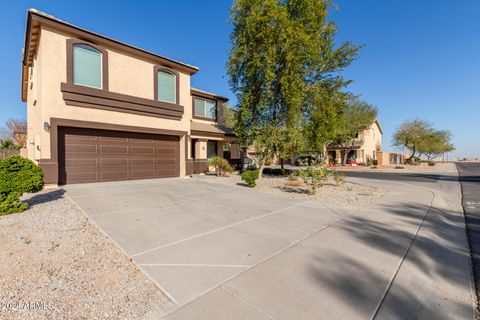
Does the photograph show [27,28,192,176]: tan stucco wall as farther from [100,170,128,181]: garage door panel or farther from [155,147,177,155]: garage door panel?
[100,170,128,181]: garage door panel

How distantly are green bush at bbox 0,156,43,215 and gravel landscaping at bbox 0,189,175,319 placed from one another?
1027 mm

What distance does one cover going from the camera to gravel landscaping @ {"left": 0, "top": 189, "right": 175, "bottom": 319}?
2.35 meters

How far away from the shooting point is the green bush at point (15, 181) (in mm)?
5320

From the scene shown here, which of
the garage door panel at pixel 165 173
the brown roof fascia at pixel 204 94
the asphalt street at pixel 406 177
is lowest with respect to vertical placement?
the asphalt street at pixel 406 177

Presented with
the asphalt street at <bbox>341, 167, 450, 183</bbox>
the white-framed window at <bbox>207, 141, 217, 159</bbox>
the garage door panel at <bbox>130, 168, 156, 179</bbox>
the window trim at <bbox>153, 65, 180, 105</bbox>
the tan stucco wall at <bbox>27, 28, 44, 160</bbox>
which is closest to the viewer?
the tan stucco wall at <bbox>27, 28, 44, 160</bbox>

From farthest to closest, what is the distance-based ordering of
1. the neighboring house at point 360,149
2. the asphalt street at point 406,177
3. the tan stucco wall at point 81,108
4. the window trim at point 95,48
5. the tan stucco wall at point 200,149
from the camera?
the neighboring house at point 360,149, the asphalt street at point 406,177, the tan stucco wall at point 200,149, the window trim at point 95,48, the tan stucco wall at point 81,108

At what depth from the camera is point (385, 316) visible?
2383 millimetres

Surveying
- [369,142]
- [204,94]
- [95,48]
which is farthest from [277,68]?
[369,142]

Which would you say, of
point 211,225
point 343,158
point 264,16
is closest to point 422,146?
point 343,158

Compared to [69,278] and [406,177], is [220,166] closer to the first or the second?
[69,278]

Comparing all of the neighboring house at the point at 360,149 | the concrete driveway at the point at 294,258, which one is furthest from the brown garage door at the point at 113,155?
the neighboring house at the point at 360,149

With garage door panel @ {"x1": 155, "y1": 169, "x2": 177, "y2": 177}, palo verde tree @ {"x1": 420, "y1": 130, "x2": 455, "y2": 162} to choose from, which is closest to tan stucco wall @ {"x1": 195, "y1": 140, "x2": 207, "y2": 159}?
garage door panel @ {"x1": 155, "y1": 169, "x2": 177, "y2": 177}

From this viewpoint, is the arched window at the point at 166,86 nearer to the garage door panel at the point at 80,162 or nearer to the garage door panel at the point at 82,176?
the garage door panel at the point at 80,162

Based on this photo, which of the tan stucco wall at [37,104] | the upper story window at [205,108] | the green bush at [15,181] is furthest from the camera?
the upper story window at [205,108]
